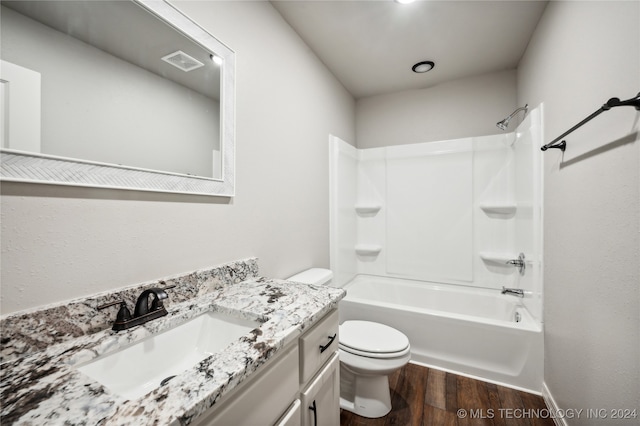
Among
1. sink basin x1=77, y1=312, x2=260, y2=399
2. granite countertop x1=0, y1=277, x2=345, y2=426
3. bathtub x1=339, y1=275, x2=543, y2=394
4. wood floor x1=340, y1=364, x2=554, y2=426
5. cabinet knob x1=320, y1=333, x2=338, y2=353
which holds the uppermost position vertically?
granite countertop x1=0, y1=277, x2=345, y2=426

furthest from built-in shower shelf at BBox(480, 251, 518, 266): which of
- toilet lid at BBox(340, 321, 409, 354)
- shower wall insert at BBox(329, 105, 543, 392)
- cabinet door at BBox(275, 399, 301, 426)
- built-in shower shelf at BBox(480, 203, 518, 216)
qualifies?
cabinet door at BBox(275, 399, 301, 426)

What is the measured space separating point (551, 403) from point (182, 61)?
2749 millimetres

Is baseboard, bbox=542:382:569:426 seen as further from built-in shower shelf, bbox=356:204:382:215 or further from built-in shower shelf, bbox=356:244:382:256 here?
built-in shower shelf, bbox=356:204:382:215

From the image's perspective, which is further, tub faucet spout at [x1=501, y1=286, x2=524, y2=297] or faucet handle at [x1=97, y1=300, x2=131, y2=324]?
tub faucet spout at [x1=501, y1=286, x2=524, y2=297]

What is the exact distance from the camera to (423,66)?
7.74ft

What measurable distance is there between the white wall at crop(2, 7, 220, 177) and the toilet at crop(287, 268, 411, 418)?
1.11 m

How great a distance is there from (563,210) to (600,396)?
0.89 m

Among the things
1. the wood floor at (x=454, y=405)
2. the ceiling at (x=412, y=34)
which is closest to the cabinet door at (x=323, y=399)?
the wood floor at (x=454, y=405)

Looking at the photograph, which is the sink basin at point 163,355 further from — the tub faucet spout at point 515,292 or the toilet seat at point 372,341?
the tub faucet spout at point 515,292

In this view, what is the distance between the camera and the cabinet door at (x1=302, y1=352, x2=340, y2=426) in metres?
0.92

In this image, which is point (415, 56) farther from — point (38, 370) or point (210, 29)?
point (38, 370)

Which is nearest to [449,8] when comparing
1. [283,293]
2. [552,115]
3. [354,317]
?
[552,115]

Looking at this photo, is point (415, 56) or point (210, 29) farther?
point (415, 56)

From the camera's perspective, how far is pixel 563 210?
1459 millimetres
